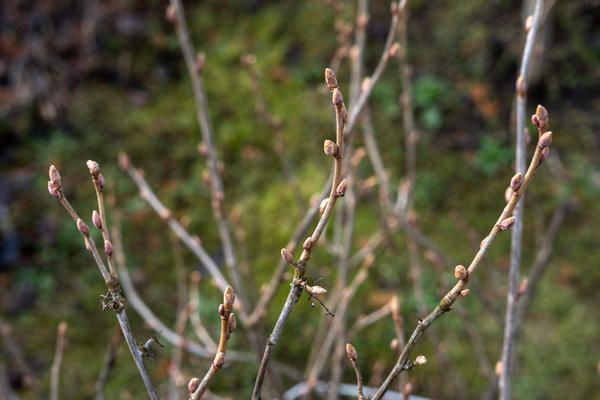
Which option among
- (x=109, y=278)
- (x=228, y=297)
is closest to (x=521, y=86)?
(x=228, y=297)

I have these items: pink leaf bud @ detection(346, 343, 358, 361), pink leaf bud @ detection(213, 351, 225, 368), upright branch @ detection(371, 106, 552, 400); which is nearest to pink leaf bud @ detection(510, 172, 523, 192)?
upright branch @ detection(371, 106, 552, 400)

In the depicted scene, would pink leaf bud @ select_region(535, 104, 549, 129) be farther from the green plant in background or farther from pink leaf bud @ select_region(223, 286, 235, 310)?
the green plant in background

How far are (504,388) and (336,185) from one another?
648 mm

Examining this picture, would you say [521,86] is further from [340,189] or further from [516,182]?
[340,189]

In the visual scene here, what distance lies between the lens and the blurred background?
241cm

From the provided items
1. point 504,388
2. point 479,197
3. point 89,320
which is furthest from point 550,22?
point 89,320

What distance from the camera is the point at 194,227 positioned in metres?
3.00

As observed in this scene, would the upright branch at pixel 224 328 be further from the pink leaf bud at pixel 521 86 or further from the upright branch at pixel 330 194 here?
the pink leaf bud at pixel 521 86

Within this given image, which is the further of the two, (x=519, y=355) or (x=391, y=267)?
(x=391, y=267)

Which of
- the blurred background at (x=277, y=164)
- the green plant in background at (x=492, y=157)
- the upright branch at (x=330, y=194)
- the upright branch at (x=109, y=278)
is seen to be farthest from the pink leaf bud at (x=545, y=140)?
the green plant in background at (x=492, y=157)

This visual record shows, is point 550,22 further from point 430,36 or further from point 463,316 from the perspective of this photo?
point 463,316

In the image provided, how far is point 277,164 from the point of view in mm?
3236

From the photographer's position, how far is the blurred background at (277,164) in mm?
2410

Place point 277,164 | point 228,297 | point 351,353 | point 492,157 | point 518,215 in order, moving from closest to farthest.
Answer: point 228,297 < point 351,353 < point 518,215 < point 492,157 < point 277,164
